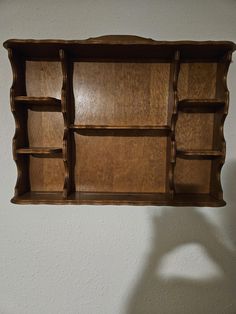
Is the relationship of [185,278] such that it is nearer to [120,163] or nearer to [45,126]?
[120,163]

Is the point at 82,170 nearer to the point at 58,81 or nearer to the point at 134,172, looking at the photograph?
the point at 134,172

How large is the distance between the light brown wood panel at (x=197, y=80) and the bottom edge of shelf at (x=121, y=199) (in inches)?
19.7

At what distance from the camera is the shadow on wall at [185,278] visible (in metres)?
1.06

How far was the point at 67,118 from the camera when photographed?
3.09 ft

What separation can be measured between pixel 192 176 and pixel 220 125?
28cm

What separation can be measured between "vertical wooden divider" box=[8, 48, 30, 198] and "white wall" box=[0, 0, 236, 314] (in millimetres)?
80

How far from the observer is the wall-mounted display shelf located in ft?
3.21

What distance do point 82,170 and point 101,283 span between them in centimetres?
60

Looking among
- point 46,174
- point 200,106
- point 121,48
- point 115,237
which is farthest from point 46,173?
point 200,106

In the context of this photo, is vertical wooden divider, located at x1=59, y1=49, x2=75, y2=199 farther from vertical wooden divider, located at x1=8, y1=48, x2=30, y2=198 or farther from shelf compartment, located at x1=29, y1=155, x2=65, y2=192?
vertical wooden divider, located at x1=8, y1=48, x2=30, y2=198

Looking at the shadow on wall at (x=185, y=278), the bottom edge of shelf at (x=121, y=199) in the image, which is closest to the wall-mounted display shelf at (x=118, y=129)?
the bottom edge of shelf at (x=121, y=199)

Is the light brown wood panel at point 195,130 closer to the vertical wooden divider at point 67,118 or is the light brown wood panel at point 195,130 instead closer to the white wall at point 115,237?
the white wall at point 115,237

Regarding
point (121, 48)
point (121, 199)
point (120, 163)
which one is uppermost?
point (121, 48)

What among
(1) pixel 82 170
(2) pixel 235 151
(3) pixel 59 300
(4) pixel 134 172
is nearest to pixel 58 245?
(3) pixel 59 300
